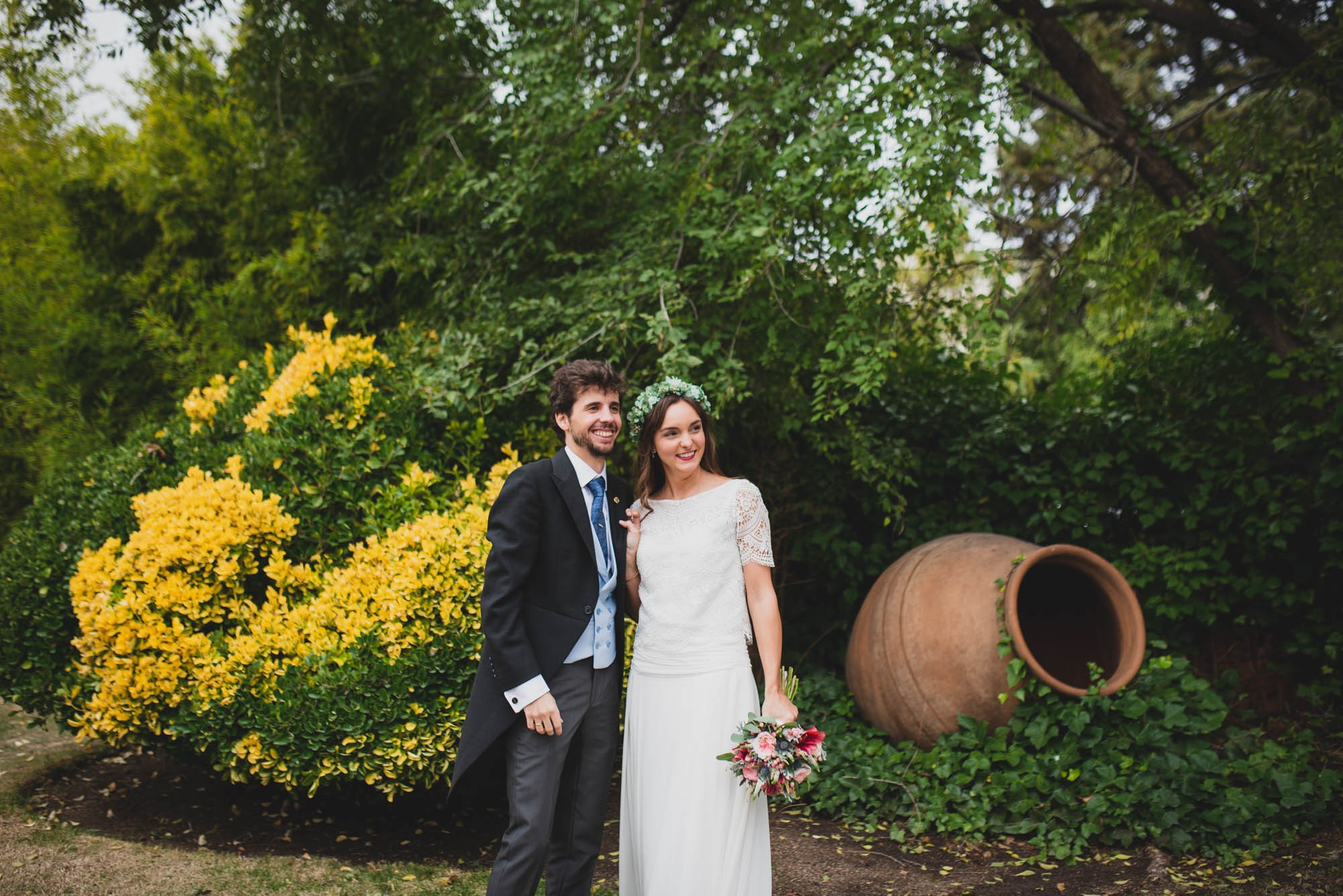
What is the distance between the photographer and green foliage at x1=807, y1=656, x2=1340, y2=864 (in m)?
3.65

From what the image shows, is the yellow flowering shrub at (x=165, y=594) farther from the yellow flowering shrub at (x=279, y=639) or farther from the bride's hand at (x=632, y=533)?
the bride's hand at (x=632, y=533)

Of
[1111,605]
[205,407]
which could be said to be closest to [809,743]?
[1111,605]

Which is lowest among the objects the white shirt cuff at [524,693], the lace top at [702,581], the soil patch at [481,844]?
the soil patch at [481,844]

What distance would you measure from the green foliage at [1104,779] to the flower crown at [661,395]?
7.45ft

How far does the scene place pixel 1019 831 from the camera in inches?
149

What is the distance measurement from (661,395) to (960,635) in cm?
227

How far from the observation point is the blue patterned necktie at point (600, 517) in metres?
2.71

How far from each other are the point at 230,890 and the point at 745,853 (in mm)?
1951

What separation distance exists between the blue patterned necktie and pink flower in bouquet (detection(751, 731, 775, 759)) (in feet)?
2.20

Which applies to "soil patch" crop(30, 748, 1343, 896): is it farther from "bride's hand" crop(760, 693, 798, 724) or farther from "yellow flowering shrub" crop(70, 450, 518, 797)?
"bride's hand" crop(760, 693, 798, 724)

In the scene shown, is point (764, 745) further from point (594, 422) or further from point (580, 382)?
point (580, 382)

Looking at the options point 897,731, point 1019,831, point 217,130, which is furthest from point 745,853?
point 217,130

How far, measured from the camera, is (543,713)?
8.11 ft

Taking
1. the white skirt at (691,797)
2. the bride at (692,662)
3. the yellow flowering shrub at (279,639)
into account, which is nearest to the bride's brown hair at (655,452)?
the bride at (692,662)
